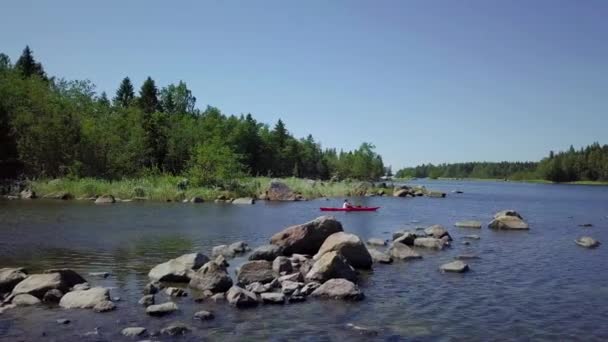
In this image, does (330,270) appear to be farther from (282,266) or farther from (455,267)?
(455,267)

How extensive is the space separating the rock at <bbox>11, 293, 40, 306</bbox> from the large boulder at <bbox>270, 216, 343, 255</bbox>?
12136 mm

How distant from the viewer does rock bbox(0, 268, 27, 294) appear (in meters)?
17.4

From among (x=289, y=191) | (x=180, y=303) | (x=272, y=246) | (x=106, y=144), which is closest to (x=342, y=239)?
(x=272, y=246)

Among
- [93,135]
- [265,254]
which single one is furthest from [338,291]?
[93,135]

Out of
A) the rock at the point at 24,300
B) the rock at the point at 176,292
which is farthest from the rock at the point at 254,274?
the rock at the point at 24,300

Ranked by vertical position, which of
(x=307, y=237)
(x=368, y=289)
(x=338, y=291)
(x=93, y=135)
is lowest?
(x=368, y=289)

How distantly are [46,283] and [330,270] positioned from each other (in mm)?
10138

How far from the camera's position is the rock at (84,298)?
1555 centimetres

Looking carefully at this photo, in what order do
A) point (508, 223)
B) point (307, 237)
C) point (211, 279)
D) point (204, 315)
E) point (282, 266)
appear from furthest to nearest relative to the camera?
point (508, 223) → point (307, 237) → point (282, 266) → point (211, 279) → point (204, 315)

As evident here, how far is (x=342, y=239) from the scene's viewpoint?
23.2 meters

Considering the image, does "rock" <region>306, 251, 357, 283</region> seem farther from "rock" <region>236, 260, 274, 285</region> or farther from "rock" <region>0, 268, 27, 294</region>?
"rock" <region>0, 268, 27, 294</region>

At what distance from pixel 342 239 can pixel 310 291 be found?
5.66 metres

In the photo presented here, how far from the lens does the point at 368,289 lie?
62.2ft

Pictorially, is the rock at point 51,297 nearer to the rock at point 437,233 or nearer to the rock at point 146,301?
the rock at point 146,301
